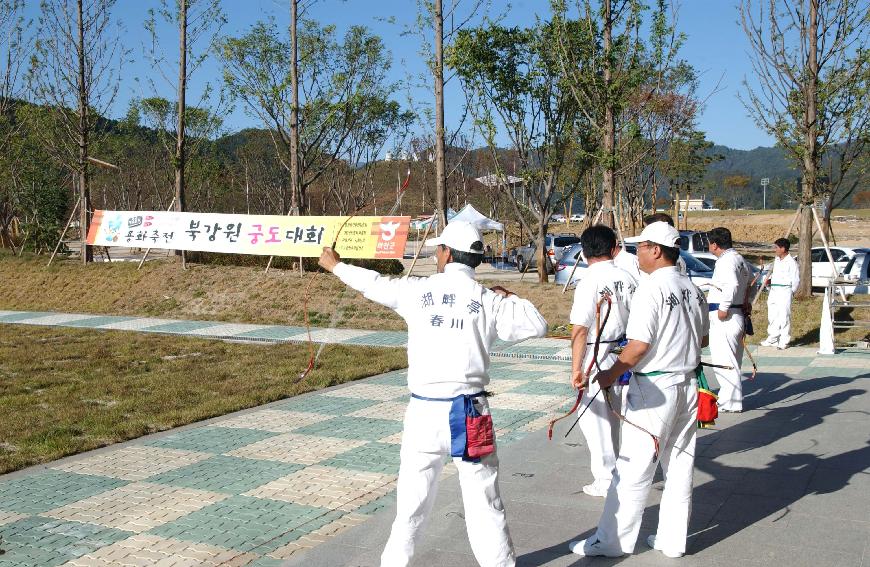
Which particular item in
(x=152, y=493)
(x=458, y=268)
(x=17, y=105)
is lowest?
(x=152, y=493)

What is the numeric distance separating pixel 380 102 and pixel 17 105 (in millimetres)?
12119

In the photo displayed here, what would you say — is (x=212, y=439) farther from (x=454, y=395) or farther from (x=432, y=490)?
(x=454, y=395)

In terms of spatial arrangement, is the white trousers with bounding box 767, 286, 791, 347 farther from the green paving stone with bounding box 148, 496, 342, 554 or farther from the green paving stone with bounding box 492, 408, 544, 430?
the green paving stone with bounding box 148, 496, 342, 554

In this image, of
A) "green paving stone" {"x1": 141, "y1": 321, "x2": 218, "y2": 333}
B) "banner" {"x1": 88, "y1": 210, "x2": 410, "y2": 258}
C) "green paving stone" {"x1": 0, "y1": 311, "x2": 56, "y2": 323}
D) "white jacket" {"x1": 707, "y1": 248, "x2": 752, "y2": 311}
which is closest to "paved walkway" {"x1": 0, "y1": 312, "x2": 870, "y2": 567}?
"white jacket" {"x1": 707, "y1": 248, "x2": 752, "y2": 311}

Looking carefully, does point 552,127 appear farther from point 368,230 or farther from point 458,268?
point 458,268

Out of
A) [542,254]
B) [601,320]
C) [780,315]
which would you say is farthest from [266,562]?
[542,254]

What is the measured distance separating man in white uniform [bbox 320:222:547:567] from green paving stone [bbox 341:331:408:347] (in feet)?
33.0

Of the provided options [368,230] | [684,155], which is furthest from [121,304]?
[684,155]

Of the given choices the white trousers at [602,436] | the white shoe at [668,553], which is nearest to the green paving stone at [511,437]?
the white trousers at [602,436]

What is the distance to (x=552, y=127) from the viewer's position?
73.3ft

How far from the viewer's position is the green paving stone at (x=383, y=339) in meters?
14.4

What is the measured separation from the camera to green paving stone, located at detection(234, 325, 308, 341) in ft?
49.5

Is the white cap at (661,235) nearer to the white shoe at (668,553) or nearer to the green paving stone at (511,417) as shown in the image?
the white shoe at (668,553)

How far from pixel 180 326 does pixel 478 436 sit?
537 inches
